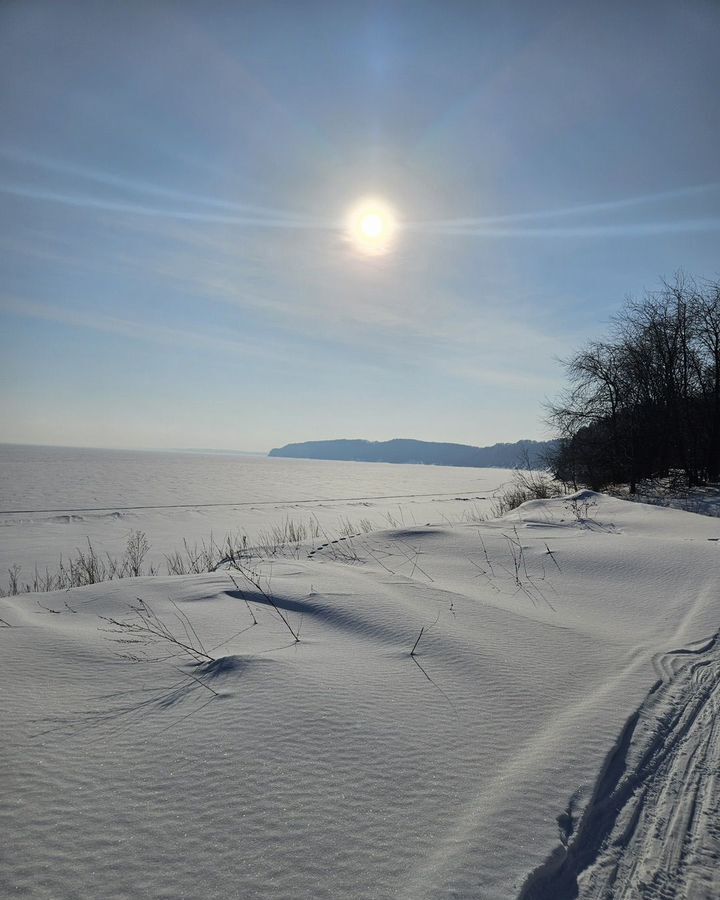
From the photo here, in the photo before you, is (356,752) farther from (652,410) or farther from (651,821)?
(652,410)

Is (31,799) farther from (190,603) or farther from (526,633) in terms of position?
(526,633)

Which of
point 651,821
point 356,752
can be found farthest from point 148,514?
point 651,821

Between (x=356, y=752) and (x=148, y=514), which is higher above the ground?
(x=356, y=752)

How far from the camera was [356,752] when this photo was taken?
1.62 m

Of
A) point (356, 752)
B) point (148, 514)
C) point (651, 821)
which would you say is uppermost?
point (356, 752)

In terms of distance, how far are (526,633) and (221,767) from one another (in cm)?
208

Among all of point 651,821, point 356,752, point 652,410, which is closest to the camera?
point 651,821

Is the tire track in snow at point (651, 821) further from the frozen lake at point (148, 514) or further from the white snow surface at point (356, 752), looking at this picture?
the frozen lake at point (148, 514)

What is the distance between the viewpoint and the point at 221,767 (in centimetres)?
152

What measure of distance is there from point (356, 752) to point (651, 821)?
95 cm

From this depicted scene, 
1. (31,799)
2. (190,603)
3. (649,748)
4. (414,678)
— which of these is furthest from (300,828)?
(190,603)

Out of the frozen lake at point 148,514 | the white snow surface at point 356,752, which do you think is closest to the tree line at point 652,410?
the frozen lake at point 148,514

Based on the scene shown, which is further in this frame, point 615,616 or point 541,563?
point 541,563

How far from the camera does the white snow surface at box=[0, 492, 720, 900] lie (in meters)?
1.19
